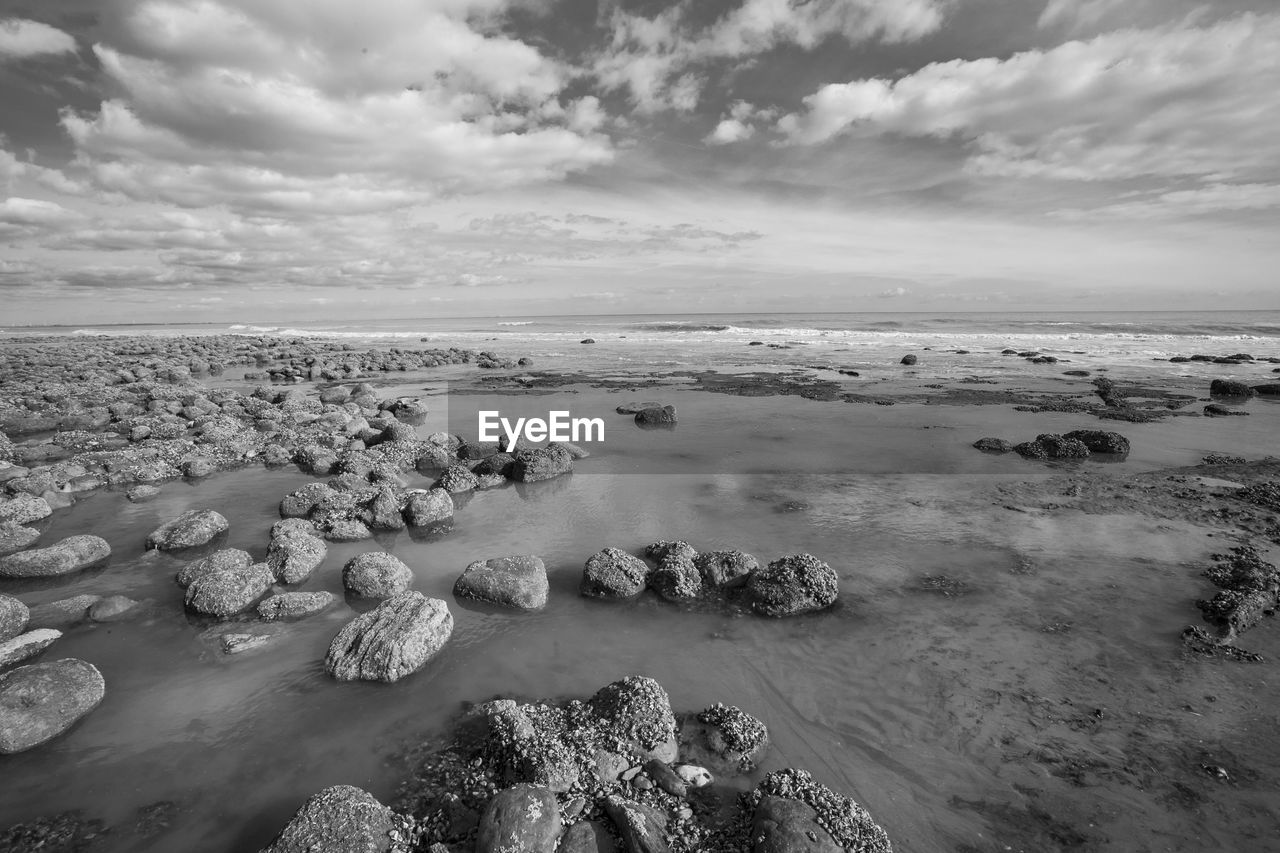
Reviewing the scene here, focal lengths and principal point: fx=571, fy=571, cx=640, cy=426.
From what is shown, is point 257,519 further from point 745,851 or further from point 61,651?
point 745,851

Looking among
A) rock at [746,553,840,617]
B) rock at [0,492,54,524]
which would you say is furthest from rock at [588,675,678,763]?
rock at [0,492,54,524]

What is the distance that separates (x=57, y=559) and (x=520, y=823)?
928 cm

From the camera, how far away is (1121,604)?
800 cm

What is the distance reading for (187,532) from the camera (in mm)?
9664

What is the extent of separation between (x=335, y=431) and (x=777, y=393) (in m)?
18.1

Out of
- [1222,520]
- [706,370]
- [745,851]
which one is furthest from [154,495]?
[706,370]

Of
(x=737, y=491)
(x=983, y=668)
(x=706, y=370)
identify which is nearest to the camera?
(x=983, y=668)

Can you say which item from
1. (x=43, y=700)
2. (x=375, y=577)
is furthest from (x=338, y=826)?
(x=375, y=577)

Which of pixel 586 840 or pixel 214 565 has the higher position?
pixel 214 565

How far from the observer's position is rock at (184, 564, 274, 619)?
749 cm

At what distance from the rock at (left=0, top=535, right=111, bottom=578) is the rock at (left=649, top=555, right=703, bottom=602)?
890cm

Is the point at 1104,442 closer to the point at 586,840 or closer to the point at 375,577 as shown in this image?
the point at 586,840

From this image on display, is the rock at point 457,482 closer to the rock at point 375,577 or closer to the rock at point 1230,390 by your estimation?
the rock at point 375,577

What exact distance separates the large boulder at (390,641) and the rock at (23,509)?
885 centimetres
